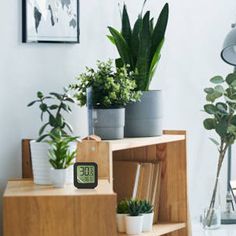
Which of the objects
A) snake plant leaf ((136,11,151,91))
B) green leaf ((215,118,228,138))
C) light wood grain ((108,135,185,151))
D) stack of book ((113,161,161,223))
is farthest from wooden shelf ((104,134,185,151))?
green leaf ((215,118,228,138))

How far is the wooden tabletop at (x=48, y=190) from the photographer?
2107mm

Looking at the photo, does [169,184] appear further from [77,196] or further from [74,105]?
[77,196]

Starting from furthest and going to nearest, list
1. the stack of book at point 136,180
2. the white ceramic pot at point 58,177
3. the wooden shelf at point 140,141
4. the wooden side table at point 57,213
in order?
the stack of book at point 136,180, the wooden shelf at point 140,141, the white ceramic pot at point 58,177, the wooden side table at point 57,213

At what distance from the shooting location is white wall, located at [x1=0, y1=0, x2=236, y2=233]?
2.45m

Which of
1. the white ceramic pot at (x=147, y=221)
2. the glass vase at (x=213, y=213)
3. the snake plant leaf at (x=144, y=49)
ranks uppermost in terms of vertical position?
the snake plant leaf at (x=144, y=49)

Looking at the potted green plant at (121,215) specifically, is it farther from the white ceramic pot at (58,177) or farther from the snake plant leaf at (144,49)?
the snake plant leaf at (144,49)

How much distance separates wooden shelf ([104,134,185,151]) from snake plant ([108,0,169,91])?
0.19 m

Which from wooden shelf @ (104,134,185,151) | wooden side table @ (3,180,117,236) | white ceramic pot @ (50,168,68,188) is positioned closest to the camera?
wooden side table @ (3,180,117,236)

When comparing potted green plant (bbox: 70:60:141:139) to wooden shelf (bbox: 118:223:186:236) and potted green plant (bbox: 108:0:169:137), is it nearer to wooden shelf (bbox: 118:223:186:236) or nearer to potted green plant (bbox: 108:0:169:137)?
potted green plant (bbox: 108:0:169:137)

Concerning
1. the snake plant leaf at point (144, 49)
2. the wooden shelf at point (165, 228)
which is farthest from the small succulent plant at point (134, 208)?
the snake plant leaf at point (144, 49)

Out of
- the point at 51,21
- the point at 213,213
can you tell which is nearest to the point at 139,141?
the point at 51,21

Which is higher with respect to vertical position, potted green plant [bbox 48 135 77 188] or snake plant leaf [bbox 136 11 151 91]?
snake plant leaf [bbox 136 11 151 91]

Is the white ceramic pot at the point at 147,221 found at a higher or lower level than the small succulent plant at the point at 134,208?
lower

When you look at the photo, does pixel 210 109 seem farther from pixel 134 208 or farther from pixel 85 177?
pixel 85 177
